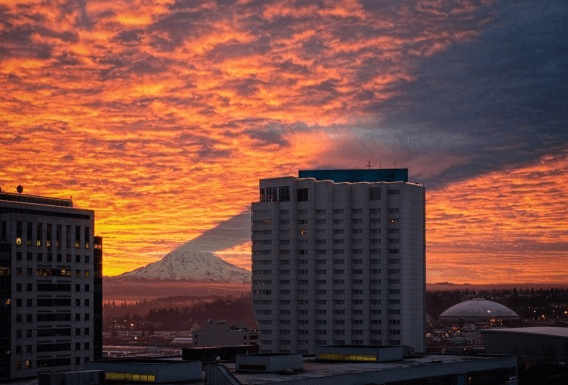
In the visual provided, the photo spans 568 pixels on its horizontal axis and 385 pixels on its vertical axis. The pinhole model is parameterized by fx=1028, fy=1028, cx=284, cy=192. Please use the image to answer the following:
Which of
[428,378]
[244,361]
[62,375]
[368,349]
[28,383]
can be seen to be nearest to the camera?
[62,375]

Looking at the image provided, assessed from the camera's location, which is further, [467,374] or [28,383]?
[467,374]

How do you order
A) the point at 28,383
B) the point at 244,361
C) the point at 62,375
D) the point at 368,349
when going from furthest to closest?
1. the point at 368,349
2. the point at 244,361
3. the point at 28,383
4. the point at 62,375

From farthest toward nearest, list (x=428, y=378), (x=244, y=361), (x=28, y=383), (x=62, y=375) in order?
(x=428, y=378), (x=244, y=361), (x=28, y=383), (x=62, y=375)

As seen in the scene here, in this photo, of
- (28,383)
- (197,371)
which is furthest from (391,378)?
(28,383)

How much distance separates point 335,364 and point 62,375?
63334mm

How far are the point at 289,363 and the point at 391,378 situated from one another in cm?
1782

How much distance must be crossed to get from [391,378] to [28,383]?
6042cm

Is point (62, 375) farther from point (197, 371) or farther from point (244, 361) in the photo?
point (244, 361)

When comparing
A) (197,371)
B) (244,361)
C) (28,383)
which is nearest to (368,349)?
(244,361)

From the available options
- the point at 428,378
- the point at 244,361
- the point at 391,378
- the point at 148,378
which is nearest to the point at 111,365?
the point at 148,378

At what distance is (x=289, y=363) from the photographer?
564 ft

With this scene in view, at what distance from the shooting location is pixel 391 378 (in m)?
175

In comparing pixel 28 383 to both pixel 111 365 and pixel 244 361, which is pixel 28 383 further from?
pixel 244 361

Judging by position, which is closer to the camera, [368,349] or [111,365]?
[111,365]
